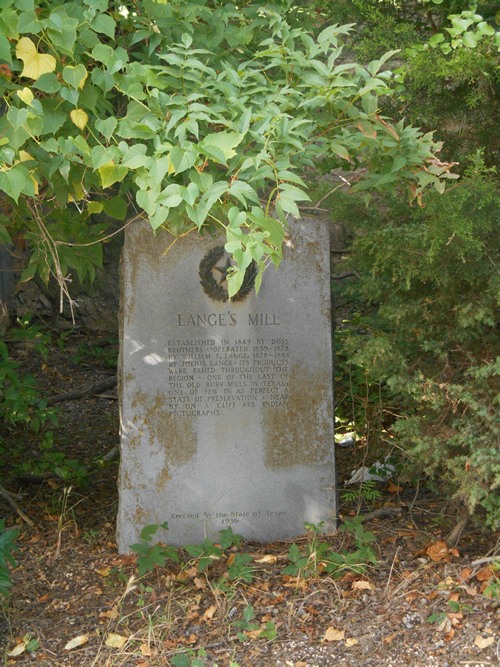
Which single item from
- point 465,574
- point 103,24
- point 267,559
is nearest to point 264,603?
point 267,559

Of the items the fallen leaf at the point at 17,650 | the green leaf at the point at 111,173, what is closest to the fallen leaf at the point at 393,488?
the fallen leaf at the point at 17,650

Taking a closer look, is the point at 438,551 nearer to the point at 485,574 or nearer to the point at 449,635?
the point at 485,574

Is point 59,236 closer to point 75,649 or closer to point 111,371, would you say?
point 75,649

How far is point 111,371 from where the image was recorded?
7.25 metres

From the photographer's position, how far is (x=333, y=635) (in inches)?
145

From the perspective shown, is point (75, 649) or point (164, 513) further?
point (164, 513)

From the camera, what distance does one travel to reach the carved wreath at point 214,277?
450cm

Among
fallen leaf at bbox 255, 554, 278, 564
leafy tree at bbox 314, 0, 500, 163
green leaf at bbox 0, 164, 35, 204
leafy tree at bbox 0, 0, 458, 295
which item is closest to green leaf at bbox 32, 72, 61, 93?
leafy tree at bbox 0, 0, 458, 295

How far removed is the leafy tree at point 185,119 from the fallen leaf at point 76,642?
4.88ft

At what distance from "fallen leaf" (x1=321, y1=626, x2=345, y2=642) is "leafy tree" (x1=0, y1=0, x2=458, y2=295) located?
1704 mm

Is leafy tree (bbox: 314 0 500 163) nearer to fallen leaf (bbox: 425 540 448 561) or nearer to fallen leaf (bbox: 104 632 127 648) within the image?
fallen leaf (bbox: 425 540 448 561)

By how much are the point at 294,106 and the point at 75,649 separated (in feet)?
7.66

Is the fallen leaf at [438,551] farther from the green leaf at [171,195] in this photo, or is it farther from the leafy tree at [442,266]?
the green leaf at [171,195]

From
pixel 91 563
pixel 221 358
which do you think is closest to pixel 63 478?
pixel 91 563
